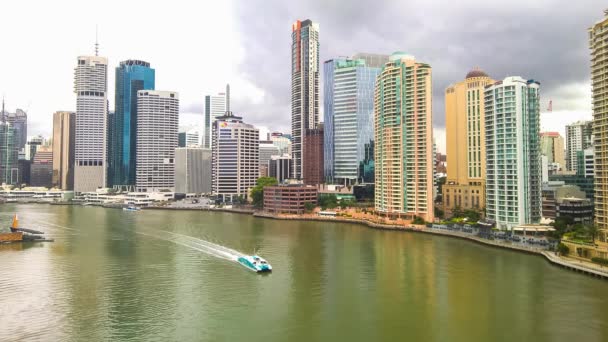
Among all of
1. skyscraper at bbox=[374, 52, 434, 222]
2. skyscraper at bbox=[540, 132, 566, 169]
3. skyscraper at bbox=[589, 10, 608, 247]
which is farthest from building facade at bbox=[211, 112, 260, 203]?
skyscraper at bbox=[589, 10, 608, 247]

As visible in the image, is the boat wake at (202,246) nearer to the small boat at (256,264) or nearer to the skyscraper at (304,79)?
the small boat at (256,264)

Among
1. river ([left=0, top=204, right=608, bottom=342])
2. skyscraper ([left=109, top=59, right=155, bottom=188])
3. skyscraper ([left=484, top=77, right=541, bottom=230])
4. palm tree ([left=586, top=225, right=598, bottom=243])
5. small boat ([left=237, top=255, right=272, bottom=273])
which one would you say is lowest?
river ([left=0, top=204, right=608, bottom=342])

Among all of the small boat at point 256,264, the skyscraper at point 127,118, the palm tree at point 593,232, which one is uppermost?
the skyscraper at point 127,118

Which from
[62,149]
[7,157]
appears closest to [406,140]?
[62,149]

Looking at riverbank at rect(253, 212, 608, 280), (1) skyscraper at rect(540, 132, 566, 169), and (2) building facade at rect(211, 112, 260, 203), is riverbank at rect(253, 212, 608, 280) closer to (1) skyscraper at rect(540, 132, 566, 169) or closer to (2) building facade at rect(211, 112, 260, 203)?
(2) building facade at rect(211, 112, 260, 203)

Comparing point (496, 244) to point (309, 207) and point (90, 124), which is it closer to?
point (309, 207)

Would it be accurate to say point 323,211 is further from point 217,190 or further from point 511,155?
point 217,190

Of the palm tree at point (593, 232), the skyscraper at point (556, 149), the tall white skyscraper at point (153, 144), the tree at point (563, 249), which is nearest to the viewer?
the palm tree at point (593, 232)

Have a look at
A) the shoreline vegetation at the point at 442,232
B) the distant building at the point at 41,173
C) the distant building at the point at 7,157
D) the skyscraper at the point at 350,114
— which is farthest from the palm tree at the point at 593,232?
the distant building at the point at 7,157
